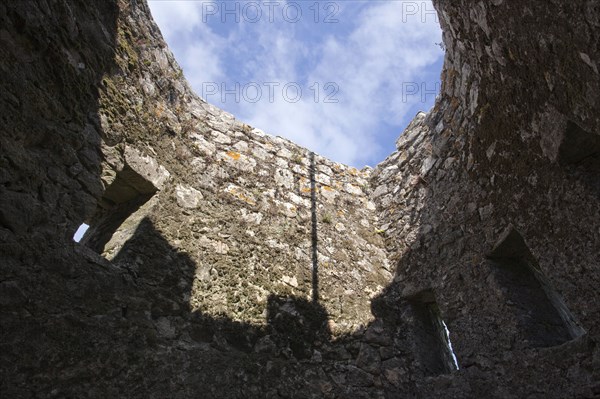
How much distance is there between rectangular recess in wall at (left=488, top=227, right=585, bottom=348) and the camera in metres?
2.69

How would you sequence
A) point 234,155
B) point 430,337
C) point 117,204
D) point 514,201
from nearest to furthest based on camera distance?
point 514,201
point 117,204
point 430,337
point 234,155

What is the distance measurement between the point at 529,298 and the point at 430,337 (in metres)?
1.09

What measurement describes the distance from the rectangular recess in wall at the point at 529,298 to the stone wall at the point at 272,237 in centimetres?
2

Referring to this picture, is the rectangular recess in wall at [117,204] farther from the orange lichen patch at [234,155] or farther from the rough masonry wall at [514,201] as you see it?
the rough masonry wall at [514,201]

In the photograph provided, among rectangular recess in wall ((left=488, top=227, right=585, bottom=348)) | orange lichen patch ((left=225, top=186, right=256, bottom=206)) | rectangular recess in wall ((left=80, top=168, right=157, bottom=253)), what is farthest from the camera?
orange lichen patch ((left=225, top=186, right=256, bottom=206))

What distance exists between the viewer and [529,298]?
9.45 feet

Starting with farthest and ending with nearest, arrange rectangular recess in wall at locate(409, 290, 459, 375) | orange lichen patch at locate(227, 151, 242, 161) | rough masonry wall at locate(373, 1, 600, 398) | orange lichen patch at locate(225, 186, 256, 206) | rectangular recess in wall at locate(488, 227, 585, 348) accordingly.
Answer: orange lichen patch at locate(227, 151, 242, 161), orange lichen patch at locate(225, 186, 256, 206), rectangular recess in wall at locate(409, 290, 459, 375), rectangular recess in wall at locate(488, 227, 585, 348), rough masonry wall at locate(373, 1, 600, 398)

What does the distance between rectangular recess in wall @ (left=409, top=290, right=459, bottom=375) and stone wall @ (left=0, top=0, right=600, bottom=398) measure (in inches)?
0.7

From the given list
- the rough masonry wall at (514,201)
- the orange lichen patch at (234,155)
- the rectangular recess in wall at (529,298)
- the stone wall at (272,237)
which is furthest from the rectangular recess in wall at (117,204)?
the rectangular recess in wall at (529,298)

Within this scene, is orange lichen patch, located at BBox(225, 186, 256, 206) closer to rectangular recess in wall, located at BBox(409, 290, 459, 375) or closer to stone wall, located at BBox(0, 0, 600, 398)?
stone wall, located at BBox(0, 0, 600, 398)

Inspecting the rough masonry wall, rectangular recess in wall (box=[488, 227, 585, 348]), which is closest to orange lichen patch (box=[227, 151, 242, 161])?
the rough masonry wall

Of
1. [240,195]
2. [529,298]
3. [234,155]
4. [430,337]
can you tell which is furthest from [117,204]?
[529,298]

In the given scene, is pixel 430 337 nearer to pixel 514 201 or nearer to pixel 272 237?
pixel 514 201

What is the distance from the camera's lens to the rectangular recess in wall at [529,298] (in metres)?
2.69
